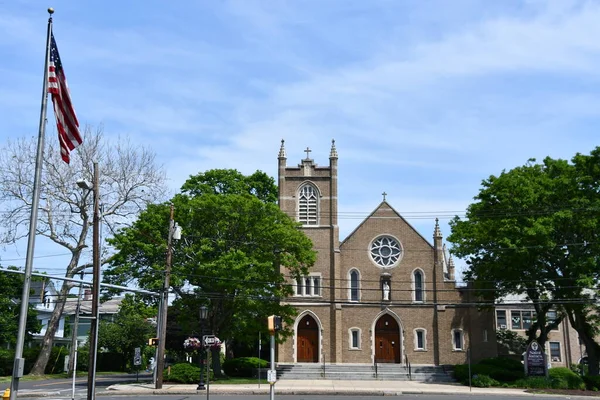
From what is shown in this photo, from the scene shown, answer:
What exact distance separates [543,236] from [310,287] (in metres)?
17.6

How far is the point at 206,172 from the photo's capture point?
2040 inches

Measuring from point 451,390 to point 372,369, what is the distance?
432 inches

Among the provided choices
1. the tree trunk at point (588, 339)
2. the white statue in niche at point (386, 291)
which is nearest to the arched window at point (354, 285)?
the white statue in niche at point (386, 291)

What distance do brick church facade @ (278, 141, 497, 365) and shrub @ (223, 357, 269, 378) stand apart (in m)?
2.56

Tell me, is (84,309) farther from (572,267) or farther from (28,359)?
(572,267)

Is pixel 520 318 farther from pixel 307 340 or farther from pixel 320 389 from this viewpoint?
pixel 320 389

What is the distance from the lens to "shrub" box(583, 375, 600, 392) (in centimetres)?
3494

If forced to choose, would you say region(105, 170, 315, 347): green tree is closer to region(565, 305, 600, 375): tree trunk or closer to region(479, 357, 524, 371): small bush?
region(479, 357, 524, 371): small bush

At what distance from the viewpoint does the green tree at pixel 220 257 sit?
3622cm

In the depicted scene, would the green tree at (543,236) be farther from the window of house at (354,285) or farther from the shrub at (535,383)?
the window of house at (354,285)

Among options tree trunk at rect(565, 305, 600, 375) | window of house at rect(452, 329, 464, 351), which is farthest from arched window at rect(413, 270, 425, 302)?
tree trunk at rect(565, 305, 600, 375)

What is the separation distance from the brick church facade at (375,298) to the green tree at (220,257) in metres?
7.74

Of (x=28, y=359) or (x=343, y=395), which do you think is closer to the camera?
(x=343, y=395)

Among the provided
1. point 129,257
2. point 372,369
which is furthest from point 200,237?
point 372,369
